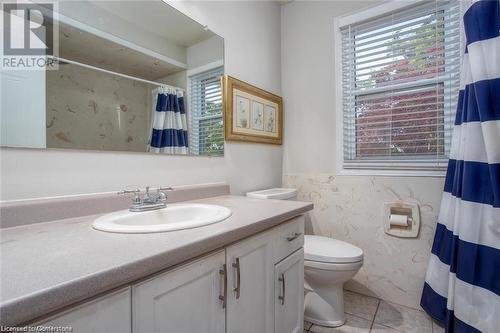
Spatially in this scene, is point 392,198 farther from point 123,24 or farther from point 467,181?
point 123,24

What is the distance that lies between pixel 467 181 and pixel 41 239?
179 cm

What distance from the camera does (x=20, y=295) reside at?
1.29 feet

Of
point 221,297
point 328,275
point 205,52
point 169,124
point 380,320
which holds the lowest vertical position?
point 380,320

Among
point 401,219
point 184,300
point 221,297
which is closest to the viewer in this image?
point 184,300

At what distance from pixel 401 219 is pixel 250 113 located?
1285 mm

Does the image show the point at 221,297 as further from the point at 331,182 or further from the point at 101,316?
the point at 331,182

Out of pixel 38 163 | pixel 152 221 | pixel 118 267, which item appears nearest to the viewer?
pixel 118 267

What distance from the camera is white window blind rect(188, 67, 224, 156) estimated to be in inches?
56.8

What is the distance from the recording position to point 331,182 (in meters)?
1.96

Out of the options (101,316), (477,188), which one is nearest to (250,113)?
(477,188)

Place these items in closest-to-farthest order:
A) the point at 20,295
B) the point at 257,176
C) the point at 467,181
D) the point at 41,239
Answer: the point at 20,295, the point at 41,239, the point at 467,181, the point at 257,176

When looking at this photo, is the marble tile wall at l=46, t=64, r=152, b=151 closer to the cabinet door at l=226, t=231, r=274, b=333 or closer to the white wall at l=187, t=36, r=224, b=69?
the white wall at l=187, t=36, r=224, b=69

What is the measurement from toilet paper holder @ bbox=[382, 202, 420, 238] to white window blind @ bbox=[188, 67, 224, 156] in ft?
4.08

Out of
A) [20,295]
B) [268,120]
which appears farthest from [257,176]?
[20,295]
